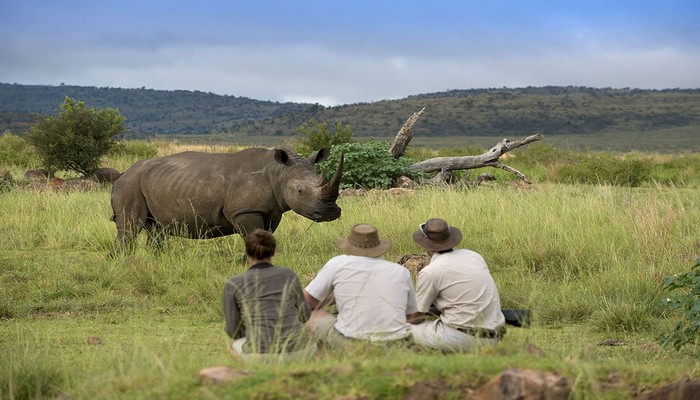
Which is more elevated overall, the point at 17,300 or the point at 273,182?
the point at 273,182

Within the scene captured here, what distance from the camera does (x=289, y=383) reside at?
17.7 feet

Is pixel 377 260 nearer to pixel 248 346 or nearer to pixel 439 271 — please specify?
pixel 439 271

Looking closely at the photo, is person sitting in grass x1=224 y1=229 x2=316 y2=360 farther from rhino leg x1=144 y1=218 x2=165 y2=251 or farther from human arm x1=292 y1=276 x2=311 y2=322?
rhino leg x1=144 y1=218 x2=165 y2=251

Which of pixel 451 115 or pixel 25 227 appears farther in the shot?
pixel 451 115

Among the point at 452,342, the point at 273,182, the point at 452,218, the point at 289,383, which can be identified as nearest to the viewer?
the point at 289,383

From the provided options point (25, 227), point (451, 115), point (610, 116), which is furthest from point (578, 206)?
point (610, 116)

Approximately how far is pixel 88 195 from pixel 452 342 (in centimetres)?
1303

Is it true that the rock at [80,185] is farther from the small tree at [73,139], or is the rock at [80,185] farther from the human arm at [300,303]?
the human arm at [300,303]

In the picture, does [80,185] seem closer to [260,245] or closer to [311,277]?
[311,277]

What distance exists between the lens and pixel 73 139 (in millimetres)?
23891

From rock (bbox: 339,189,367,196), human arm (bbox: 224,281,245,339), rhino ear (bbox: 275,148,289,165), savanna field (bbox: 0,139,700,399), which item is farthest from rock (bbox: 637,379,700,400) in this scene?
rock (bbox: 339,189,367,196)

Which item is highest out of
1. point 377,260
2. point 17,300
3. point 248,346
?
point 377,260

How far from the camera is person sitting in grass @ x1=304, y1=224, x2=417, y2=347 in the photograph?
689 cm

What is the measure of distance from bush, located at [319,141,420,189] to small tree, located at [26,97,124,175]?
695 centimetres
